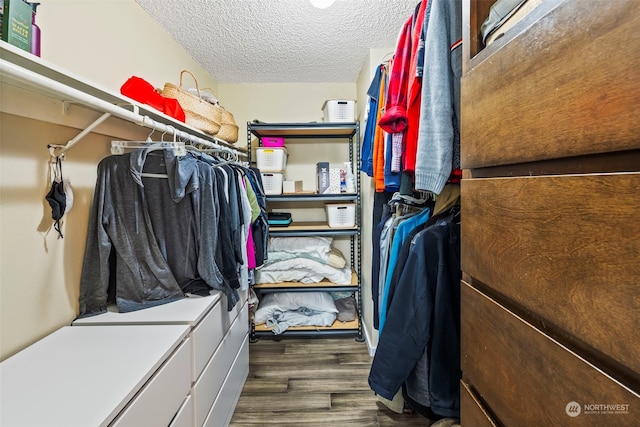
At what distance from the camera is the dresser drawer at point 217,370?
3.88ft

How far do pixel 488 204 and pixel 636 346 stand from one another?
33cm

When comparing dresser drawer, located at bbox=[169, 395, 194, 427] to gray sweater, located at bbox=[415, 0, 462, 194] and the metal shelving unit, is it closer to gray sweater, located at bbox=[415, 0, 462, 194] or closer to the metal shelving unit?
gray sweater, located at bbox=[415, 0, 462, 194]

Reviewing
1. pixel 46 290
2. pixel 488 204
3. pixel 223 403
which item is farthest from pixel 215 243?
pixel 488 204

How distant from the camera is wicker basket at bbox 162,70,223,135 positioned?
1609 mm

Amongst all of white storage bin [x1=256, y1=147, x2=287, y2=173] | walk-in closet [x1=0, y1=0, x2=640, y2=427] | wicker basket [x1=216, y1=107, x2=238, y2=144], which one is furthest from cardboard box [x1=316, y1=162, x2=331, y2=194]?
wicker basket [x1=216, y1=107, x2=238, y2=144]

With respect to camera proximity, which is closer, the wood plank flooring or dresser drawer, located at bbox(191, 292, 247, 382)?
dresser drawer, located at bbox(191, 292, 247, 382)

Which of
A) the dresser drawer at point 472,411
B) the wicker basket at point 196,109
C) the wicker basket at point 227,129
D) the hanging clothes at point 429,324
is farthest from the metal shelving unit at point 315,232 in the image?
the dresser drawer at point 472,411

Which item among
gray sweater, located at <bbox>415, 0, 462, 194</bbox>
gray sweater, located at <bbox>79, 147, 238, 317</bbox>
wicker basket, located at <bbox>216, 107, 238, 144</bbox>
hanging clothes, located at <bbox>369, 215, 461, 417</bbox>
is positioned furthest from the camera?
wicker basket, located at <bbox>216, 107, 238, 144</bbox>

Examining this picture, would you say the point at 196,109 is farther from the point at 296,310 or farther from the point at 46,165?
the point at 296,310

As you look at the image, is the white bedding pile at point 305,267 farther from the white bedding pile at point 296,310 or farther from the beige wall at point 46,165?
the beige wall at point 46,165

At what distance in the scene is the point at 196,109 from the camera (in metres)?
1.72

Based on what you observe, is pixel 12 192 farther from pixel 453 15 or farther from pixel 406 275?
pixel 453 15

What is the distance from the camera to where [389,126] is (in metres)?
1.21

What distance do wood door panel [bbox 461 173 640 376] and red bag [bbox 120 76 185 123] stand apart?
1521mm
